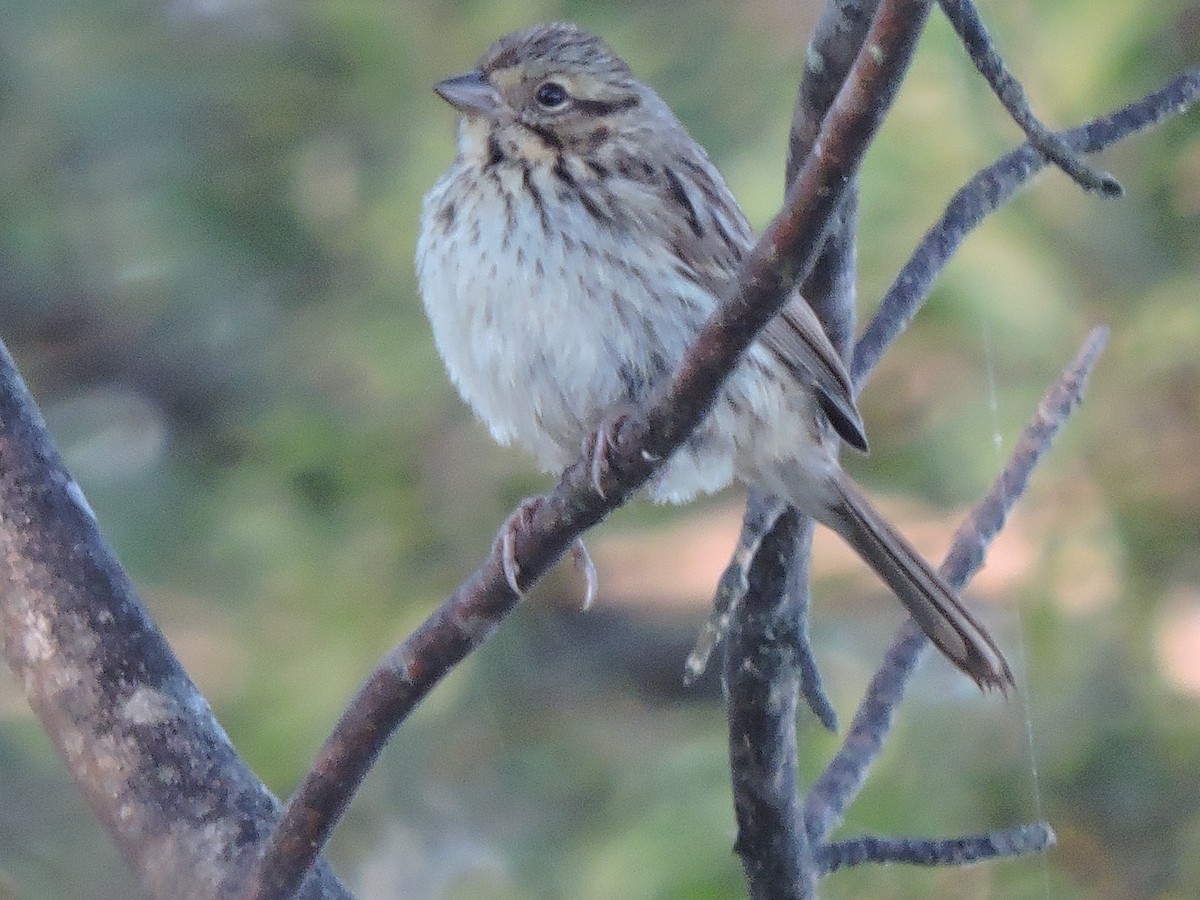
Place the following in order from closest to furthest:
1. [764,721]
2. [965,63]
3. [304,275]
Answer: [764,721] → [965,63] → [304,275]

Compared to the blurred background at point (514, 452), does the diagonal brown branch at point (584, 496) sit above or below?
below

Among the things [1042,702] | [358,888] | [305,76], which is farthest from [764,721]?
[305,76]

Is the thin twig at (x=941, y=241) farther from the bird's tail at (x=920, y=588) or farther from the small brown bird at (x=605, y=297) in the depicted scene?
the bird's tail at (x=920, y=588)

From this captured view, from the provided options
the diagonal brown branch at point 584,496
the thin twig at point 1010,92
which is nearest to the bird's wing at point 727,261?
the thin twig at point 1010,92

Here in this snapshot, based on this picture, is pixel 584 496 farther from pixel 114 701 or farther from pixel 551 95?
pixel 551 95

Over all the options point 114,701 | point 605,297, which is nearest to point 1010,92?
point 605,297

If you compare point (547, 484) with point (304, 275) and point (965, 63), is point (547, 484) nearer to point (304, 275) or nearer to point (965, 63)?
point (304, 275)

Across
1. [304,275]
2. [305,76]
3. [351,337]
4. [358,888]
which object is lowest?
[358,888]

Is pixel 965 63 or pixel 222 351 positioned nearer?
pixel 965 63
